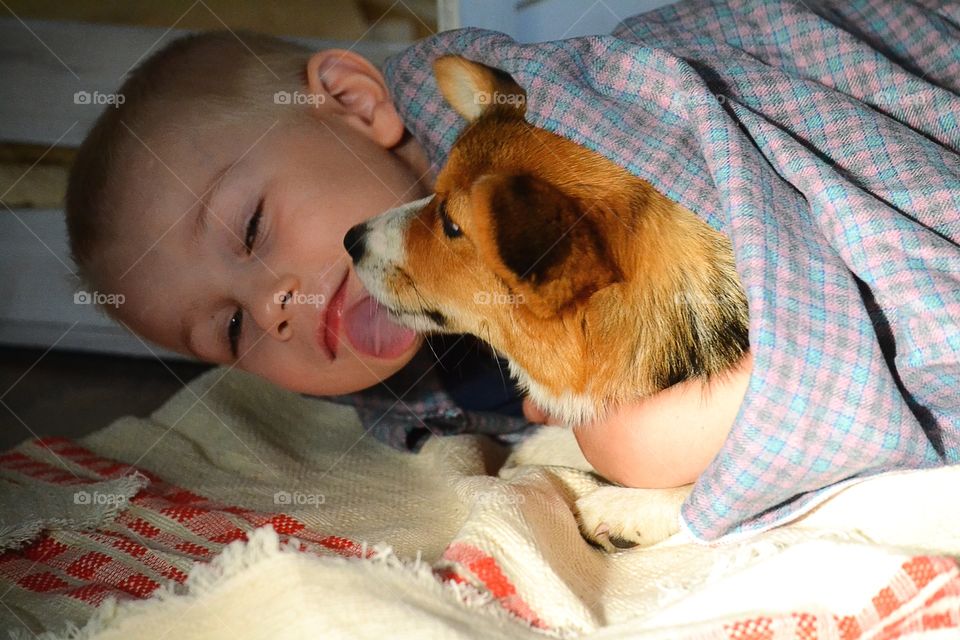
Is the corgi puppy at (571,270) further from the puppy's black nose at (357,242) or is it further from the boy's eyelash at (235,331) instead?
the boy's eyelash at (235,331)

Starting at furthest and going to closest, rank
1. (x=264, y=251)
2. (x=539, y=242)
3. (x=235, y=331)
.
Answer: (x=235, y=331) → (x=264, y=251) → (x=539, y=242)

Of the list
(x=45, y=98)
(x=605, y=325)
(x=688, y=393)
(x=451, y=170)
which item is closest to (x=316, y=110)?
(x=451, y=170)

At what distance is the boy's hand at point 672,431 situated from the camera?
1128 millimetres

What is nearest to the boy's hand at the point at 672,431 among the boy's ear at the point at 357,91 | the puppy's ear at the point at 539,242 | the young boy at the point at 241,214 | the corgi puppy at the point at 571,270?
the corgi puppy at the point at 571,270

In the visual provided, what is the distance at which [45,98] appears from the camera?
183cm

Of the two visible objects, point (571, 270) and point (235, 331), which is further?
point (235, 331)

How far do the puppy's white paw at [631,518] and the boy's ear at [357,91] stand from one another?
89 cm

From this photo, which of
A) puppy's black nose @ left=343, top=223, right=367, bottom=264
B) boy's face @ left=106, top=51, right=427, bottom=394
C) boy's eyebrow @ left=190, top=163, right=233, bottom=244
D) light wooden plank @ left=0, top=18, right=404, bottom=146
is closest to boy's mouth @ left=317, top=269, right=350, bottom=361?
boy's face @ left=106, top=51, right=427, bottom=394

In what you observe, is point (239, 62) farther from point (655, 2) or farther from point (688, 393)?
point (688, 393)

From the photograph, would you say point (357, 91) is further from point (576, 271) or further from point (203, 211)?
point (576, 271)

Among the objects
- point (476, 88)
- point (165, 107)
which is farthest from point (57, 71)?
point (476, 88)

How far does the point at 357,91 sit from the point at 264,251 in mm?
461

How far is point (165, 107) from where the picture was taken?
5.23 feet

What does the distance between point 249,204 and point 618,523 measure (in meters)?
0.86
